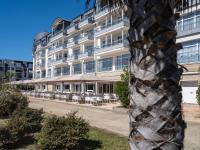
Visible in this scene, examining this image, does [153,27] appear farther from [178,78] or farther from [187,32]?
[187,32]

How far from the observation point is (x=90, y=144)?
9.27 m

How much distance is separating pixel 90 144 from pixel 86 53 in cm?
4045

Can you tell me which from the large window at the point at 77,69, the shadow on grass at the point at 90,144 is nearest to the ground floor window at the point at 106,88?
the large window at the point at 77,69

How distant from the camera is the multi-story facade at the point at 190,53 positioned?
27172 millimetres

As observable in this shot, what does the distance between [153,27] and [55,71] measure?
64931 millimetres

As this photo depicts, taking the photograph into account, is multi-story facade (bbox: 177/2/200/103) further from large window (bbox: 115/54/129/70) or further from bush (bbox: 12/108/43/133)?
bush (bbox: 12/108/43/133)

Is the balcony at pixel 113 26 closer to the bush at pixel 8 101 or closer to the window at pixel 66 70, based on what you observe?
the window at pixel 66 70

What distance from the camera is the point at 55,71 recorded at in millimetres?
66938

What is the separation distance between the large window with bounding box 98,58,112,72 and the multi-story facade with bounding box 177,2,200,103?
1546 centimetres

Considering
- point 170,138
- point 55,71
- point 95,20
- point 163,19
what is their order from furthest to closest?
point 55,71 → point 95,20 → point 163,19 → point 170,138

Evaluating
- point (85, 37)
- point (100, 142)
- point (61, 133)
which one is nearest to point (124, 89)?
point (100, 142)

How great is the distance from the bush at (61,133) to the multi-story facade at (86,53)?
57.7ft

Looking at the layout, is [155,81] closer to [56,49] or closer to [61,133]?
[61,133]

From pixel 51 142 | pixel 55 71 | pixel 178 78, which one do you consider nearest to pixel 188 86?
pixel 51 142
